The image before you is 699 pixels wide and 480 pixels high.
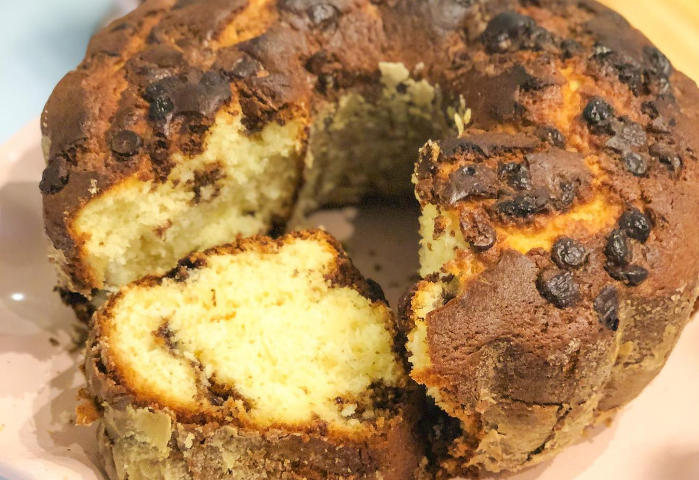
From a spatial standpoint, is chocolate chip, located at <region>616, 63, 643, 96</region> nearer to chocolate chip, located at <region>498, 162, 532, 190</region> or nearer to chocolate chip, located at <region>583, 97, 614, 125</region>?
chocolate chip, located at <region>583, 97, 614, 125</region>

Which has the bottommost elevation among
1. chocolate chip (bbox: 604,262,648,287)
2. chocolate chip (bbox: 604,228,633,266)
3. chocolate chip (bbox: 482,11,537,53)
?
chocolate chip (bbox: 604,262,648,287)

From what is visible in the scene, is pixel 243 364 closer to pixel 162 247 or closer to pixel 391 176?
pixel 162 247

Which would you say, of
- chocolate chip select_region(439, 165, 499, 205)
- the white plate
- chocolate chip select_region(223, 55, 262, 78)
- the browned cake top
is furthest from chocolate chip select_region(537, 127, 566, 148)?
chocolate chip select_region(223, 55, 262, 78)

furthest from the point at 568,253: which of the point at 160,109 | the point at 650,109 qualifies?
the point at 160,109

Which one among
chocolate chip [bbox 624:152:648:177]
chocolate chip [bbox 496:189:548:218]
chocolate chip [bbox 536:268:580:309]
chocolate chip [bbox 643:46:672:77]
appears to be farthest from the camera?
chocolate chip [bbox 643:46:672:77]

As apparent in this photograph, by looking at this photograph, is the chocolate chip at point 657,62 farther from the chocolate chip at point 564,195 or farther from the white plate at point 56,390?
the white plate at point 56,390

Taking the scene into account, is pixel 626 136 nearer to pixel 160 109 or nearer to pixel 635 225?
pixel 635 225

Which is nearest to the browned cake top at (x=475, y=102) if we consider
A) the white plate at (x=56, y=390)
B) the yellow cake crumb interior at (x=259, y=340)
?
the yellow cake crumb interior at (x=259, y=340)

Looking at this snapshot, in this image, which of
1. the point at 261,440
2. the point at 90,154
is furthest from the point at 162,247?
the point at 261,440
